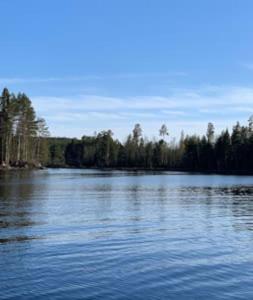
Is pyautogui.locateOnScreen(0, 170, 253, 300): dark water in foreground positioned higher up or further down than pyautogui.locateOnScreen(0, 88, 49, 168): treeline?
further down

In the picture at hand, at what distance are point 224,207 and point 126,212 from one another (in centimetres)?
1049

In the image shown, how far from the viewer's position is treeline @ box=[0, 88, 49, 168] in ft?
455

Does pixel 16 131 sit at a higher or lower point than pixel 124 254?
higher

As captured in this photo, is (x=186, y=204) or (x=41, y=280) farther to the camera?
(x=186, y=204)

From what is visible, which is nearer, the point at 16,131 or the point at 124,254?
the point at 124,254

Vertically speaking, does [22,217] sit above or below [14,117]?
below

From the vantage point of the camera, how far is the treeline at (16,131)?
455 ft

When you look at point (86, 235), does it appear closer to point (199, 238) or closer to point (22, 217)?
point (199, 238)

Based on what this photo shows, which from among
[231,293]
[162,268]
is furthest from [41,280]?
[231,293]

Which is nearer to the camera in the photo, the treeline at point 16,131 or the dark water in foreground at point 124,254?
the dark water in foreground at point 124,254

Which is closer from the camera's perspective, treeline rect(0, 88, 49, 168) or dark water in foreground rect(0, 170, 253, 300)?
dark water in foreground rect(0, 170, 253, 300)

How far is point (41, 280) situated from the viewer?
17.4 metres

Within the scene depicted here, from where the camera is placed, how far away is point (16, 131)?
488 ft

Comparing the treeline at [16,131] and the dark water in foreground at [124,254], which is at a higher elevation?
the treeline at [16,131]
